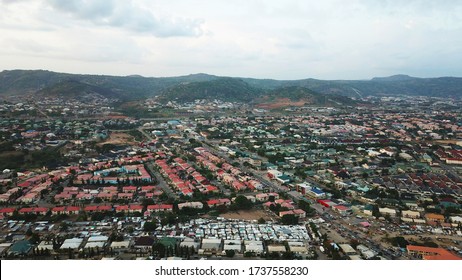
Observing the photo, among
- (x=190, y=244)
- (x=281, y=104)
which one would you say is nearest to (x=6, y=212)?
(x=190, y=244)

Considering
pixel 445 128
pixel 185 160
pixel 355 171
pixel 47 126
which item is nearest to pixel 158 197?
pixel 185 160

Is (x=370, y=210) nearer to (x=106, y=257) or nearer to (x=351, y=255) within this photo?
(x=351, y=255)

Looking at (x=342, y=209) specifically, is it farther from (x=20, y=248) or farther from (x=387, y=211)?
(x=20, y=248)

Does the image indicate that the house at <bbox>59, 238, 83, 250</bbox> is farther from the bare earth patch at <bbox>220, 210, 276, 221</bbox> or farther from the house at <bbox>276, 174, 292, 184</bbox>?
the house at <bbox>276, 174, 292, 184</bbox>

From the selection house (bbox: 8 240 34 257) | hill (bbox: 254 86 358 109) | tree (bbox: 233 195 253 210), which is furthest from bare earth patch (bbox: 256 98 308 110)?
house (bbox: 8 240 34 257)

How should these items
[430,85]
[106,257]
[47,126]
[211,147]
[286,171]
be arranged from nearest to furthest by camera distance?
[106,257]
[286,171]
[211,147]
[47,126]
[430,85]
